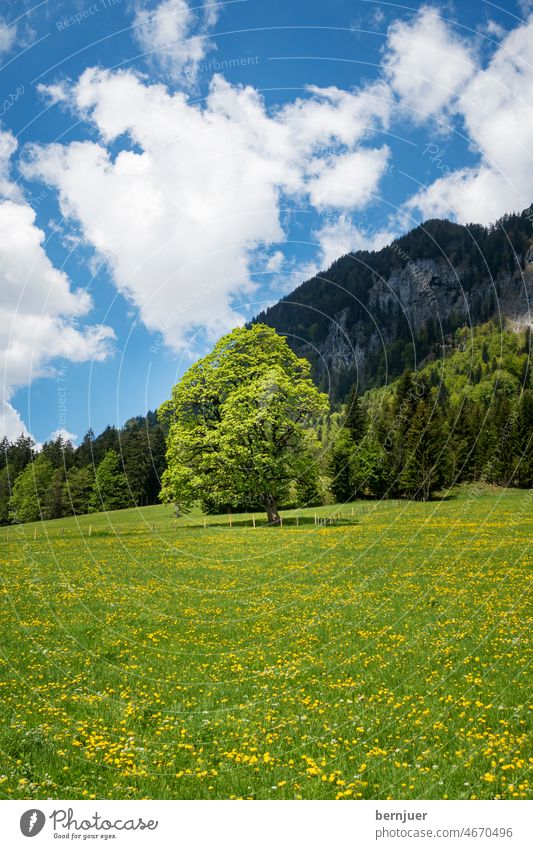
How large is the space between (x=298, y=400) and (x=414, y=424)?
38.5 meters

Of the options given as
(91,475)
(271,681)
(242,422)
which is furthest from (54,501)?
(271,681)

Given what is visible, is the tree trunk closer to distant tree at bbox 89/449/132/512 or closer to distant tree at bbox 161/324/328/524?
distant tree at bbox 161/324/328/524

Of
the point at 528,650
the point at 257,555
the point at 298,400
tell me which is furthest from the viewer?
the point at 298,400

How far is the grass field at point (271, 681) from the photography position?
689 cm

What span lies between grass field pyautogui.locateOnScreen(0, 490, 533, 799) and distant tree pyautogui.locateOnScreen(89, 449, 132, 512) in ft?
121

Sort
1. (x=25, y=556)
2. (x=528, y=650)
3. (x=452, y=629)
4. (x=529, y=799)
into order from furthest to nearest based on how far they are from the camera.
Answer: (x=25, y=556), (x=452, y=629), (x=528, y=650), (x=529, y=799)

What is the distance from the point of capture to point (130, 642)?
13.6m

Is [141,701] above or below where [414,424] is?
below

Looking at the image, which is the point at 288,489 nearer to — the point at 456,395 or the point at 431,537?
the point at 431,537

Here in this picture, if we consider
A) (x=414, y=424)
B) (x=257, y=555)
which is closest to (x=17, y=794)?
(x=257, y=555)

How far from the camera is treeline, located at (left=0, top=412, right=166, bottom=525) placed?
192 feet

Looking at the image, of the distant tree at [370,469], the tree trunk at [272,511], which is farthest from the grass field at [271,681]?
the distant tree at [370,469]
